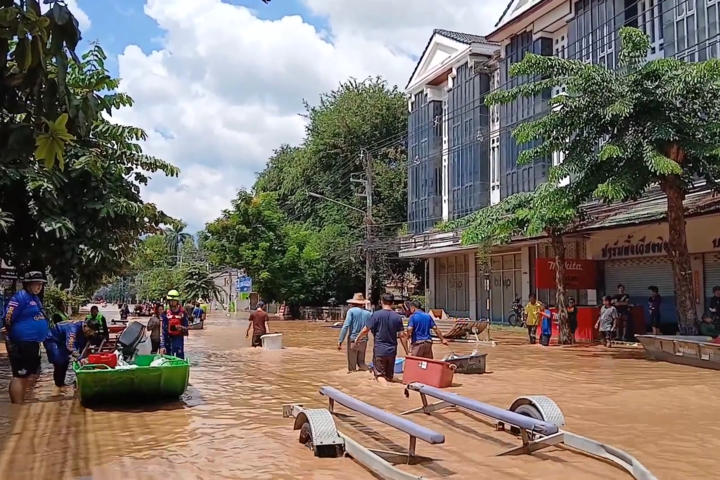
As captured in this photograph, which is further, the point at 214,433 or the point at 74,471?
the point at 214,433

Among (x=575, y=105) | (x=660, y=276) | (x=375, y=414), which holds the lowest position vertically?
(x=375, y=414)

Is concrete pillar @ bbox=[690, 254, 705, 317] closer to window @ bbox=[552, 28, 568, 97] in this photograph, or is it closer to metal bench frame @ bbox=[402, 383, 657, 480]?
window @ bbox=[552, 28, 568, 97]

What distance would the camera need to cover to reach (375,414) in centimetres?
771

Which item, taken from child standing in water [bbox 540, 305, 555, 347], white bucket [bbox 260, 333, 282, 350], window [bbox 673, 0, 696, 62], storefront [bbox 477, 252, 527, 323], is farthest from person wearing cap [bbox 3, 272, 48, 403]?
storefront [bbox 477, 252, 527, 323]

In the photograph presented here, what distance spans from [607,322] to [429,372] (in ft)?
38.6

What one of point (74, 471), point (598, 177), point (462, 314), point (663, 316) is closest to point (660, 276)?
point (663, 316)

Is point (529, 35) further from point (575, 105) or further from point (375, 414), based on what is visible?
point (375, 414)

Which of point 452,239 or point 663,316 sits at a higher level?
point 452,239

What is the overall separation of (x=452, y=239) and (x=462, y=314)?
5599 mm

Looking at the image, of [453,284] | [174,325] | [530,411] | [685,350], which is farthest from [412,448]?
A: [453,284]

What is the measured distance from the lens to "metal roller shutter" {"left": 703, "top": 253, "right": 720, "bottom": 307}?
23062mm

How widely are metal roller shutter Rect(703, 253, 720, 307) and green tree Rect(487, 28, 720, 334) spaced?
5337mm

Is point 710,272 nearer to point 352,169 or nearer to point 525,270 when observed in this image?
point 525,270

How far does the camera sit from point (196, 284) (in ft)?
192
